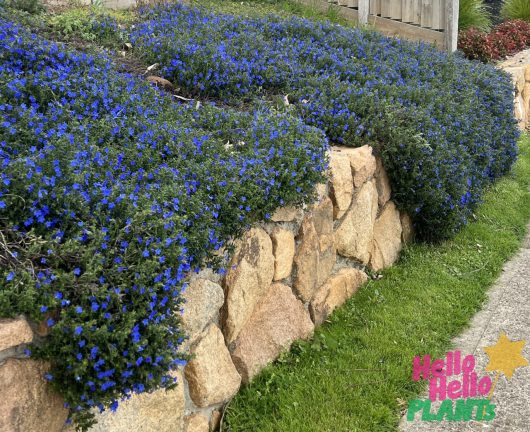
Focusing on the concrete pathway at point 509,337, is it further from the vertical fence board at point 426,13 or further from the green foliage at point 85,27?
the vertical fence board at point 426,13

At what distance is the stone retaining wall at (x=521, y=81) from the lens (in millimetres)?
8945

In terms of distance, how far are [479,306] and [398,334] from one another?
80 centimetres

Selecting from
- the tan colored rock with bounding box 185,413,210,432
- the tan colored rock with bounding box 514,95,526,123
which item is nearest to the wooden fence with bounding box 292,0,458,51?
the tan colored rock with bounding box 514,95,526,123

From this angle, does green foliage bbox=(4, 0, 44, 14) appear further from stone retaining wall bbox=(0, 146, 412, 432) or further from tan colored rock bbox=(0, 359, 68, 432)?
tan colored rock bbox=(0, 359, 68, 432)

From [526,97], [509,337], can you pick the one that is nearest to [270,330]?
Result: [509,337]

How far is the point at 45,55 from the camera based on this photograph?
4.07m

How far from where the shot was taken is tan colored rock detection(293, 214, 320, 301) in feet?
12.9

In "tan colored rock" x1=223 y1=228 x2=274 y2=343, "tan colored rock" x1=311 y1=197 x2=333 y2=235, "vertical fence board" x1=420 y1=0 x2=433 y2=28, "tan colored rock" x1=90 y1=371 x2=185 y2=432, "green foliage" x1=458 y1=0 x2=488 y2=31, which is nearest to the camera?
"tan colored rock" x1=90 y1=371 x2=185 y2=432

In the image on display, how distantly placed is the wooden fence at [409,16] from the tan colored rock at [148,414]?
7.27 m

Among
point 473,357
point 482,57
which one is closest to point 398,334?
point 473,357

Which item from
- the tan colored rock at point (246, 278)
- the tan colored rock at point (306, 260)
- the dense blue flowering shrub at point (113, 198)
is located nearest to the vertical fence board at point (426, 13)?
the dense blue flowering shrub at point (113, 198)

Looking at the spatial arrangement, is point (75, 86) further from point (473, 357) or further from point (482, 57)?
point (482, 57)

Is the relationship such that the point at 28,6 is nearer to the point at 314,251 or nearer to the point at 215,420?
the point at 314,251

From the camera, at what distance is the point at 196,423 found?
3.08 m
